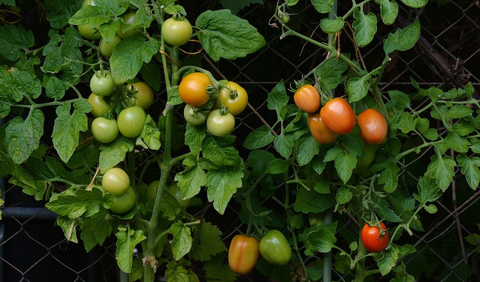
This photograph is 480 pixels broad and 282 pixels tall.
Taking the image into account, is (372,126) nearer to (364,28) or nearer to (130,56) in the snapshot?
(364,28)

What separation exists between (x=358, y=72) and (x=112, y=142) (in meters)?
0.54

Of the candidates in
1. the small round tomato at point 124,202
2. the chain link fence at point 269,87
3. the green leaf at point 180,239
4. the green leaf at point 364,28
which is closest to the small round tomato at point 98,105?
the small round tomato at point 124,202

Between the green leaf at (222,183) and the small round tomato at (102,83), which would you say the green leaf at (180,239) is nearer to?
the green leaf at (222,183)

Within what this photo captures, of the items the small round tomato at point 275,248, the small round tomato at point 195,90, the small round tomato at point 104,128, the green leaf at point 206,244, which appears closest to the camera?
the small round tomato at point 195,90

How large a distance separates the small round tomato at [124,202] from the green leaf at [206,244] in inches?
12.7

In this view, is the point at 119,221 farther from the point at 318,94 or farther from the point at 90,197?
the point at 318,94

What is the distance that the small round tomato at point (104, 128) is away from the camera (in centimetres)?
117

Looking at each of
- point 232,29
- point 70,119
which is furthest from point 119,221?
point 232,29

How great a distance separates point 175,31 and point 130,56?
11cm

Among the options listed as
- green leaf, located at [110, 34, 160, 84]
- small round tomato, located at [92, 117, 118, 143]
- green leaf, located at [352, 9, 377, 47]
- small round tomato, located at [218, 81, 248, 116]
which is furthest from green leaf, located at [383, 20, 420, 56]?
small round tomato, located at [92, 117, 118, 143]

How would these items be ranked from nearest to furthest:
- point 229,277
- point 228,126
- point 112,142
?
point 228,126 < point 112,142 < point 229,277

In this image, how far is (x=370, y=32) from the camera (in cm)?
111

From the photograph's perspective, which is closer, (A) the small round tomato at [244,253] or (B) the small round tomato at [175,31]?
(B) the small round tomato at [175,31]

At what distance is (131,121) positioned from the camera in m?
1.17
